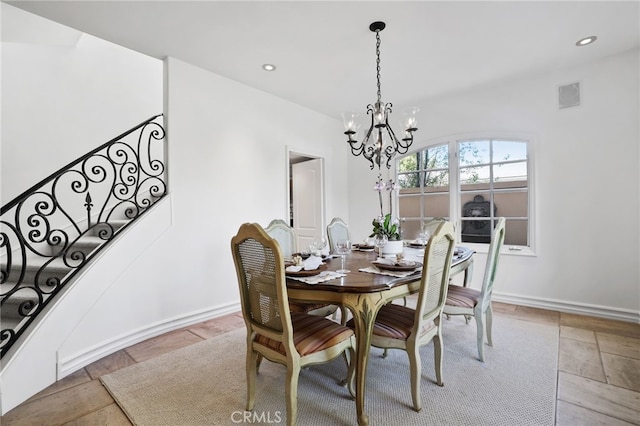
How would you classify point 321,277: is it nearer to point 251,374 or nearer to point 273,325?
point 273,325

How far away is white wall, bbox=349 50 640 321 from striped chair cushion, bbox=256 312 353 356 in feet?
9.85

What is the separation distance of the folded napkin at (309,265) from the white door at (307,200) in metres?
2.57

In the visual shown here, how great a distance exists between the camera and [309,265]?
196 centimetres

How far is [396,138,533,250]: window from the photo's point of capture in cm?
365

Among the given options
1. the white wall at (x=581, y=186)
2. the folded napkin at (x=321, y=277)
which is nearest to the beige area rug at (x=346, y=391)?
the folded napkin at (x=321, y=277)

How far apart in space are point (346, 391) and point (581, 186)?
3390 millimetres

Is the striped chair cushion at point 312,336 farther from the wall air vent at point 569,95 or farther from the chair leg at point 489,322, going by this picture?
the wall air vent at point 569,95

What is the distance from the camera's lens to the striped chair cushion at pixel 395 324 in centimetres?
171

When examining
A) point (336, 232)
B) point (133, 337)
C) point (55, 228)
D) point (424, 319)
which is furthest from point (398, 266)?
point (55, 228)

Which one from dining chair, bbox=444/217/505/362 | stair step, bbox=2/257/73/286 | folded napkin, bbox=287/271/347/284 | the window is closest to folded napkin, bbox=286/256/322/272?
folded napkin, bbox=287/271/347/284

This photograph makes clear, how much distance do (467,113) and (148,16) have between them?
3817 mm

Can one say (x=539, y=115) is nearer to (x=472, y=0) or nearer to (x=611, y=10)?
(x=611, y=10)

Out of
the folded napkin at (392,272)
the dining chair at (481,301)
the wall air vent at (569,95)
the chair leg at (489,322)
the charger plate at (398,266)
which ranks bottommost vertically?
the chair leg at (489,322)

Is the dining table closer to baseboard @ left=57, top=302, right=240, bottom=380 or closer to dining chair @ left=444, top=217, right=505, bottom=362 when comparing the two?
dining chair @ left=444, top=217, right=505, bottom=362
